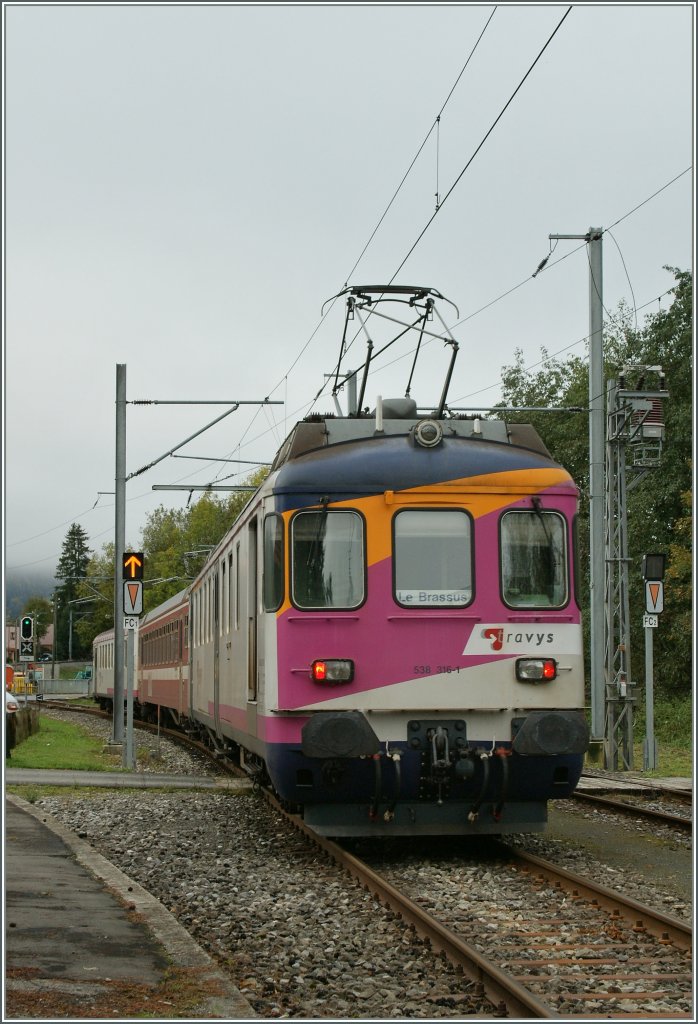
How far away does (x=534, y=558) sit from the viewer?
10.5 metres

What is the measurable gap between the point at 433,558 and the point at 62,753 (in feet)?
45.7

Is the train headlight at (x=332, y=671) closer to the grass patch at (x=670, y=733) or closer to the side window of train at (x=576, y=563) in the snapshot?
the side window of train at (x=576, y=563)

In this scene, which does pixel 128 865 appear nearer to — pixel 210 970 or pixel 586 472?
pixel 210 970

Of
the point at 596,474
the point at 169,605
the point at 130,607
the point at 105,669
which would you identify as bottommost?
the point at 105,669

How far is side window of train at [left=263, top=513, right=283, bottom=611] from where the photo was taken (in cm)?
1036

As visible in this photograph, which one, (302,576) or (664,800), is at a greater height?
(302,576)

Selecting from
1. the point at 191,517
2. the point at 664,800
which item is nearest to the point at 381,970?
the point at 664,800

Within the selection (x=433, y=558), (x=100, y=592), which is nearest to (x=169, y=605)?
(x=433, y=558)

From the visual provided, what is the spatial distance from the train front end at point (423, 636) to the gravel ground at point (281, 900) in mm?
599

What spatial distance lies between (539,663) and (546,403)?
155 ft

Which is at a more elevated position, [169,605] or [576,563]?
[576,563]

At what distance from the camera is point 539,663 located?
33.5 feet

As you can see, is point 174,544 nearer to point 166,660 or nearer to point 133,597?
point 166,660

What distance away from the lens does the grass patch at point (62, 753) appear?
766 inches
